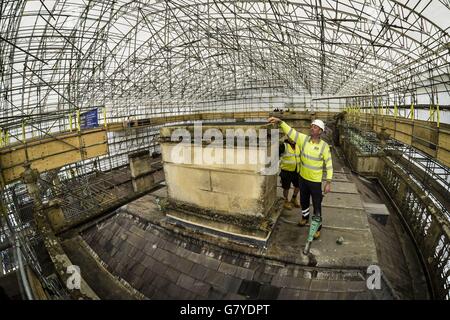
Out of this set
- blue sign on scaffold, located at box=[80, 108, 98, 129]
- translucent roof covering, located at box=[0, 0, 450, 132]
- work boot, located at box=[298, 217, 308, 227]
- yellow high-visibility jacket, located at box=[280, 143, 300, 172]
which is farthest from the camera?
translucent roof covering, located at box=[0, 0, 450, 132]

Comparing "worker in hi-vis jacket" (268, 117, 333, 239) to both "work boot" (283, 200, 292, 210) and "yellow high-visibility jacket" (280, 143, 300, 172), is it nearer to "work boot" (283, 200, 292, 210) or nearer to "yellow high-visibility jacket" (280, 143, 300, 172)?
"yellow high-visibility jacket" (280, 143, 300, 172)

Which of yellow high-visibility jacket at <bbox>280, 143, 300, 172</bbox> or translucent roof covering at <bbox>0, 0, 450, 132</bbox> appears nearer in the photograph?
yellow high-visibility jacket at <bbox>280, 143, 300, 172</bbox>

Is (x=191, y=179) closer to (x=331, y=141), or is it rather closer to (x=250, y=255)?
(x=250, y=255)

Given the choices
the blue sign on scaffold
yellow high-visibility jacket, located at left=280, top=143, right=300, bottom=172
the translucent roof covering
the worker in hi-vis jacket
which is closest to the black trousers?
the worker in hi-vis jacket

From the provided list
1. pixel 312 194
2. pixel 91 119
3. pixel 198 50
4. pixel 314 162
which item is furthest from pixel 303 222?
pixel 198 50

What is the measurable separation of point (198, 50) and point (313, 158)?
25.1m

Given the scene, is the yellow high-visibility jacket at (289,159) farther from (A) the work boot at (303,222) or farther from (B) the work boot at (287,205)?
(A) the work boot at (303,222)

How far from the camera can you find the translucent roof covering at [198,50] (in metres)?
13.7

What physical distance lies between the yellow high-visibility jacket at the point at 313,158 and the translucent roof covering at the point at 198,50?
8240 mm

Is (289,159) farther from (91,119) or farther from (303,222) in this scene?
(91,119)

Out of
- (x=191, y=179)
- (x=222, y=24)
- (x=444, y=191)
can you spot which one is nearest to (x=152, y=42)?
(x=222, y=24)

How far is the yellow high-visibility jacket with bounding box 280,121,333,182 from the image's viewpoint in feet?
12.5

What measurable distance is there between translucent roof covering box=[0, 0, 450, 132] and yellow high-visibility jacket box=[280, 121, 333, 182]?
8240 mm

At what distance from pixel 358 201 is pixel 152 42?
26418 mm
